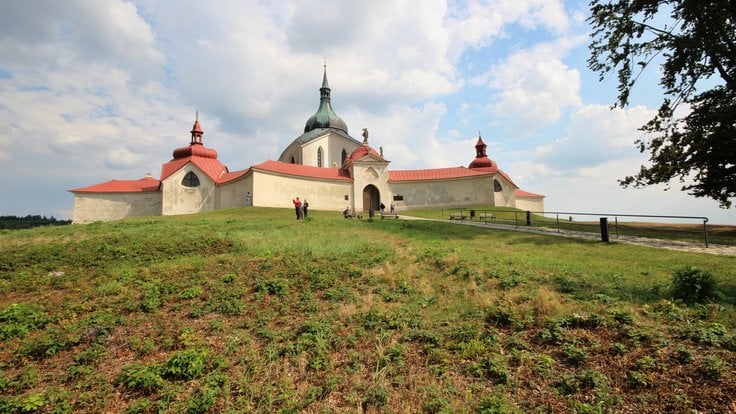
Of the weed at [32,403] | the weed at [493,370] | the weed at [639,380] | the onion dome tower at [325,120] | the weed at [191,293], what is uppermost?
the onion dome tower at [325,120]

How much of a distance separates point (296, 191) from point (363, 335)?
102ft

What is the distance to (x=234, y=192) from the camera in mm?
35688

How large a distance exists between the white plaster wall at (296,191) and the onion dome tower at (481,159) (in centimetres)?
1717

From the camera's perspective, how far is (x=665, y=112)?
1697cm

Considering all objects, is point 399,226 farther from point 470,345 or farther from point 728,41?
point 728,41

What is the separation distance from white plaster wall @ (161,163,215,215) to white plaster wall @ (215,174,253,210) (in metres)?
0.93

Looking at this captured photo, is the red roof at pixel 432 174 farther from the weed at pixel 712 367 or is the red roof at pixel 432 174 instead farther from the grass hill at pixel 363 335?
the weed at pixel 712 367

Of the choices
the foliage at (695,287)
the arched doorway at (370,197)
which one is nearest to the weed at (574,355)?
the foliage at (695,287)

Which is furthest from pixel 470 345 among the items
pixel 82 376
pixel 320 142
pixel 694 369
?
pixel 320 142

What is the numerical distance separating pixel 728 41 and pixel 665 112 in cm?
337

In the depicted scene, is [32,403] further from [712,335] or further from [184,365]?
[712,335]

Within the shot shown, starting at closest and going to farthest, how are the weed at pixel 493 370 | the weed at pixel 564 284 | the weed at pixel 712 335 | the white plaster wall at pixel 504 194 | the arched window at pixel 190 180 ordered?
the weed at pixel 493 370
the weed at pixel 712 335
the weed at pixel 564 284
the arched window at pixel 190 180
the white plaster wall at pixel 504 194

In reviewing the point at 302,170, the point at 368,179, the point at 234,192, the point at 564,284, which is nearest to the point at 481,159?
the point at 368,179

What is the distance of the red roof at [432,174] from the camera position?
4047 centimetres
